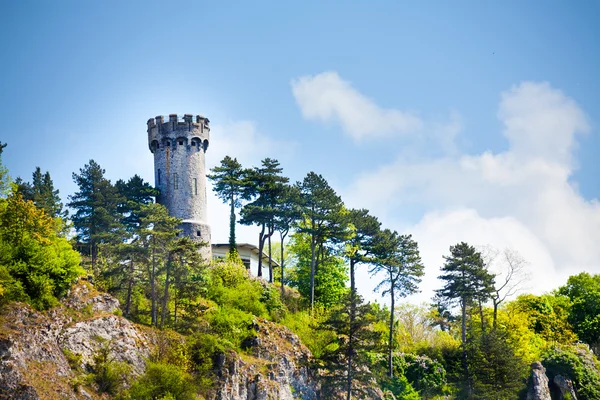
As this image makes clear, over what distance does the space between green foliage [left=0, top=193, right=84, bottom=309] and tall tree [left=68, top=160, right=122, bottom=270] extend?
13.1 meters

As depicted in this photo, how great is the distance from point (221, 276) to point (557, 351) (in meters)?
33.5

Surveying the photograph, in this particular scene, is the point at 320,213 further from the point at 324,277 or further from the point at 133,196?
the point at 133,196

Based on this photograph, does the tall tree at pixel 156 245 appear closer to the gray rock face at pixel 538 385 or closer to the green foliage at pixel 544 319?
the gray rock face at pixel 538 385

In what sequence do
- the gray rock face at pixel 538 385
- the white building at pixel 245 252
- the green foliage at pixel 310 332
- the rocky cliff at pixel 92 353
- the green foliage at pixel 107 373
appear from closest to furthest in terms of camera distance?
the rocky cliff at pixel 92 353, the green foliage at pixel 107 373, the green foliage at pixel 310 332, the gray rock face at pixel 538 385, the white building at pixel 245 252

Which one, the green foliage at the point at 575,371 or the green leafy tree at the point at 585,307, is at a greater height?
the green leafy tree at the point at 585,307

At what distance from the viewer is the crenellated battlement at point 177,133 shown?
206 ft

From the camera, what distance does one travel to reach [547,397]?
198 feet

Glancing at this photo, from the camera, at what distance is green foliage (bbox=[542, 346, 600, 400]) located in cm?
6356

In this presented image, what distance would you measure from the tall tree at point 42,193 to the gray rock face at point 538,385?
1684 inches

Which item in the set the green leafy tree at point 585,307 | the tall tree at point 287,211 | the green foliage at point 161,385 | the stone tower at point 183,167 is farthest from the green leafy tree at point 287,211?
the green leafy tree at point 585,307

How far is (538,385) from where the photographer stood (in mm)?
60094

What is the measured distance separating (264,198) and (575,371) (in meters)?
33.2

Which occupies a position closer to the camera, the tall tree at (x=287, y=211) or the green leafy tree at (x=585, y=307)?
the tall tree at (x=287, y=211)

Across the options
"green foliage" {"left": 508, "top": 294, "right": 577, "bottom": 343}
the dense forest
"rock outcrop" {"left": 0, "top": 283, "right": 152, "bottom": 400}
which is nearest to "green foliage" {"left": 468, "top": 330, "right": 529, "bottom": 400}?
the dense forest
